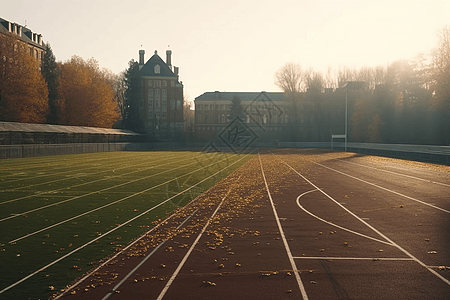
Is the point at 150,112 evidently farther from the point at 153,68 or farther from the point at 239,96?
the point at 239,96

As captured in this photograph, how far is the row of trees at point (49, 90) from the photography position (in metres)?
53.8

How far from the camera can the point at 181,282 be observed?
Answer: 23.2ft

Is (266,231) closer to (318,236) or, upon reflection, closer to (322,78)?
(318,236)

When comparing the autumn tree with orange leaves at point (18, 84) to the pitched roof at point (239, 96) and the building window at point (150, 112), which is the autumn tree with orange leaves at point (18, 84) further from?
the pitched roof at point (239, 96)

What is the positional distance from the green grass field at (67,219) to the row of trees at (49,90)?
113 feet

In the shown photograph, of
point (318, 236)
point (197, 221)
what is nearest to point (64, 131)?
point (197, 221)

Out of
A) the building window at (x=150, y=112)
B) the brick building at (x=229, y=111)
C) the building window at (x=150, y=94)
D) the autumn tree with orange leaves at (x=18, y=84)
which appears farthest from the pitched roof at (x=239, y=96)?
the autumn tree with orange leaves at (x=18, y=84)

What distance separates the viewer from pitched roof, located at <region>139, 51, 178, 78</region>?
96.9 metres

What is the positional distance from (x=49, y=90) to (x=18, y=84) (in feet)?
33.8

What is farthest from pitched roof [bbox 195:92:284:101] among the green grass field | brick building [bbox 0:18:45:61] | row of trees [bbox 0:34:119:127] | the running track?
the running track

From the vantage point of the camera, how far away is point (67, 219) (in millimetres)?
12266

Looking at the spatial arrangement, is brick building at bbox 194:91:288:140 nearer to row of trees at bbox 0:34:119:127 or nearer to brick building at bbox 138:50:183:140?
brick building at bbox 138:50:183:140

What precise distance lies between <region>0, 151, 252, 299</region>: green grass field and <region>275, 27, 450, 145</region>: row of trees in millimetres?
41304

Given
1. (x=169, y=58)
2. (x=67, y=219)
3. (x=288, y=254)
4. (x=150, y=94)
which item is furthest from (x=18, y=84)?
(x=288, y=254)
